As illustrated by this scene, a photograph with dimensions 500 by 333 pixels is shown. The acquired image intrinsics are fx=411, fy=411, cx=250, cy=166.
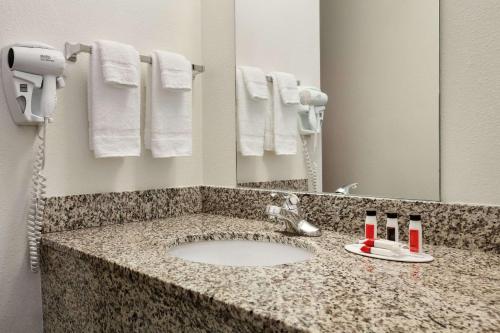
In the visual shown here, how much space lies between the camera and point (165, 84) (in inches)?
55.5

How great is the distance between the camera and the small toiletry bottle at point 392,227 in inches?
38.3

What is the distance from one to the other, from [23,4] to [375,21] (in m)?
1.01

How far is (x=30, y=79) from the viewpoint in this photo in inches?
43.8

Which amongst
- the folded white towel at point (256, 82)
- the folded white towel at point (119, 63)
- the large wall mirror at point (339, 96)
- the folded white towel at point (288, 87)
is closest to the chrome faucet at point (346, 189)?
the large wall mirror at point (339, 96)

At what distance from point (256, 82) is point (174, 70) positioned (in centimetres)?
32

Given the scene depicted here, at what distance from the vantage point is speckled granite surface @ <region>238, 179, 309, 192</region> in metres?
1.37

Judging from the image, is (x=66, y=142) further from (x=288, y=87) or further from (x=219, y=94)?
(x=288, y=87)

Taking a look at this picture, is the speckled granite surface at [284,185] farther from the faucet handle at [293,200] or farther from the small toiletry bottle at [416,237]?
the small toiletry bottle at [416,237]

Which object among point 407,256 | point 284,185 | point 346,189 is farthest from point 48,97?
point 407,256

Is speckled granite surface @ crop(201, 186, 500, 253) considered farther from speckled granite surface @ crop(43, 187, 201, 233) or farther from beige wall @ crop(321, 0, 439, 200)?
speckled granite surface @ crop(43, 187, 201, 233)

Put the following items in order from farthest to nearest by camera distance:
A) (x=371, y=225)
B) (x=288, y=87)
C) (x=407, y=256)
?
A: (x=288, y=87) < (x=371, y=225) < (x=407, y=256)

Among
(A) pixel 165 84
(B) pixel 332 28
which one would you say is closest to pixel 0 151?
(A) pixel 165 84

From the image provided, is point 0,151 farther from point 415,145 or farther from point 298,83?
point 415,145

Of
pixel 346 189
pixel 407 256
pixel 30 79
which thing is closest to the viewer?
pixel 407 256
